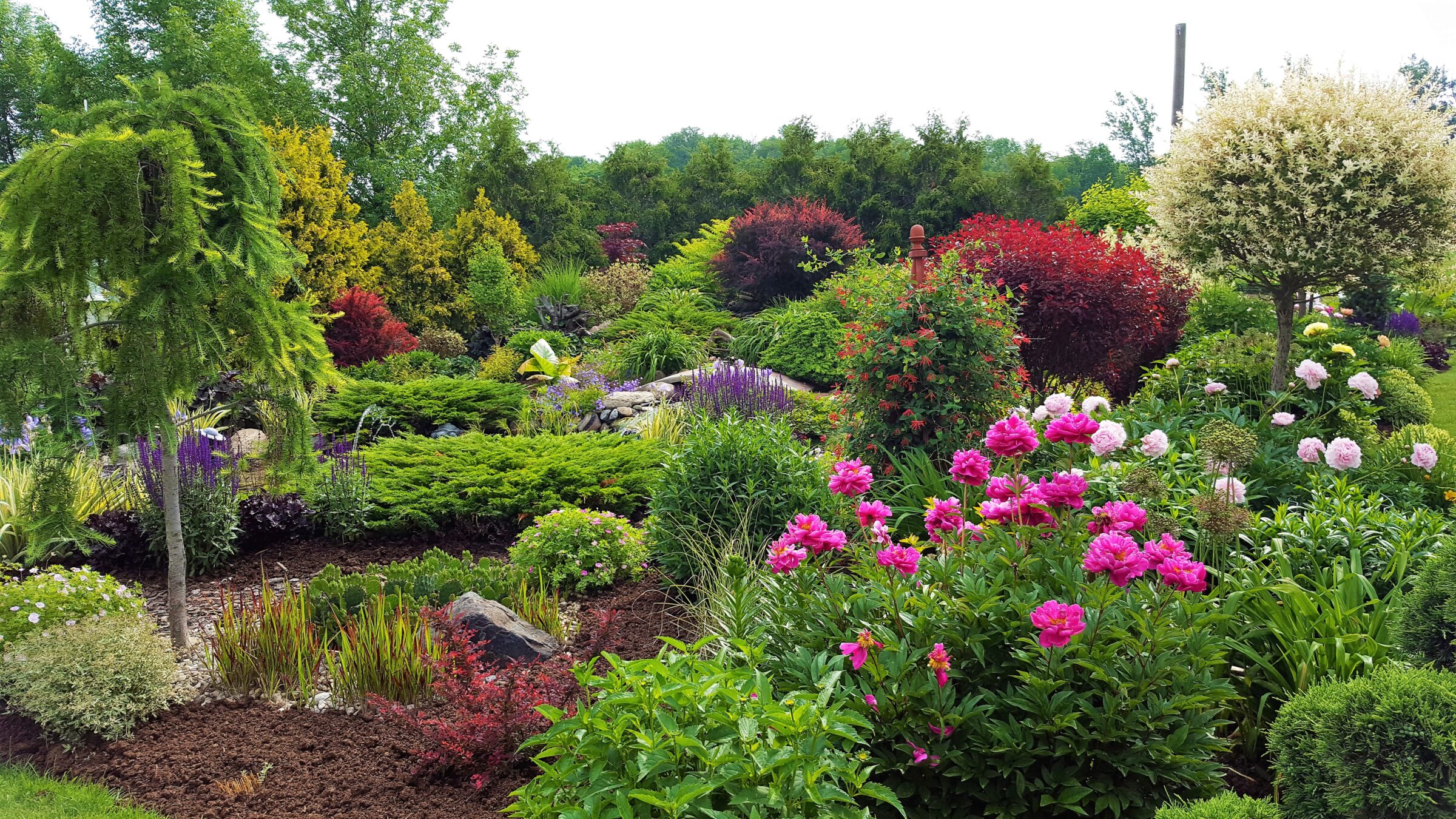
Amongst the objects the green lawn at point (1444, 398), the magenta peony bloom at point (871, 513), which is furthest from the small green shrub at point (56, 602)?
the green lawn at point (1444, 398)

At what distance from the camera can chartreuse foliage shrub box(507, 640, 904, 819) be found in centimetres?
198

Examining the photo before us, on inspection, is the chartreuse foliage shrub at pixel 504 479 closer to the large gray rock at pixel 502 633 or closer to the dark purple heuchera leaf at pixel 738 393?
the dark purple heuchera leaf at pixel 738 393

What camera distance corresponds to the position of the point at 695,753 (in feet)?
6.56

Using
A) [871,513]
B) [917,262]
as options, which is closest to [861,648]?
[871,513]

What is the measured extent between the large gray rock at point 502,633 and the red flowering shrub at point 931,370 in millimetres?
2595

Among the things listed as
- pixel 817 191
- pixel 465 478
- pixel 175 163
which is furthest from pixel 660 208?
pixel 175 163

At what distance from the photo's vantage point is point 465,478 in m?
6.39

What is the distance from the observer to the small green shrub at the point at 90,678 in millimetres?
3604

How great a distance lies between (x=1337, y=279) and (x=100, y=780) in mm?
8589

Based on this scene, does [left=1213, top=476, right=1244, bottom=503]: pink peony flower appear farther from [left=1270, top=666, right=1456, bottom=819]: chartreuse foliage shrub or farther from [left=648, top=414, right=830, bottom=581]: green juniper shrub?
[left=648, top=414, right=830, bottom=581]: green juniper shrub

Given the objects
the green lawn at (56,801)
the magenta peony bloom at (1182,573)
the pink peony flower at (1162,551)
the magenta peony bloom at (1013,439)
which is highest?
the magenta peony bloom at (1013,439)

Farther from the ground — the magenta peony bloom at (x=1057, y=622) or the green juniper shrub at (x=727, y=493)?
the magenta peony bloom at (x=1057, y=622)

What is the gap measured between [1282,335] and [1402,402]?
5.30 ft

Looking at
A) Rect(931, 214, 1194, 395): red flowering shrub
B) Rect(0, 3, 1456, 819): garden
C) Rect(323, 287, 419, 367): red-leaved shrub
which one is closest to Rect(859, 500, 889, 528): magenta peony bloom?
Rect(0, 3, 1456, 819): garden
